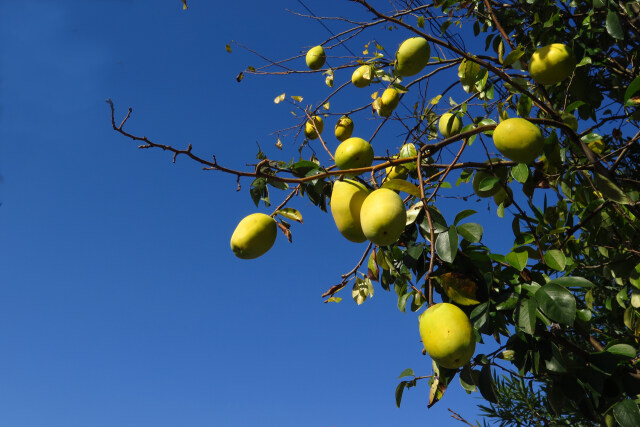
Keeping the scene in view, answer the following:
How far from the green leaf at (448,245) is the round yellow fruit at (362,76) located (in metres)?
1.55

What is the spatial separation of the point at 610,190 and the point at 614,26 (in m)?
0.79

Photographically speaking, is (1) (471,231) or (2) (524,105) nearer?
Result: (1) (471,231)

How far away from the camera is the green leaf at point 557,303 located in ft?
4.85

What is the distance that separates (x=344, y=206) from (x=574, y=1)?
2.06m

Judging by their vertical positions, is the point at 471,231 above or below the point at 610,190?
below

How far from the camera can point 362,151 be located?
1810mm

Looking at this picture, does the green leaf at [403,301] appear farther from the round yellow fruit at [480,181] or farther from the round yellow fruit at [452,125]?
the round yellow fruit at [452,125]

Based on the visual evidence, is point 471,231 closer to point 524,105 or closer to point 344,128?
point 524,105

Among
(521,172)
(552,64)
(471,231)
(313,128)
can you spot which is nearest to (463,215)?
(471,231)

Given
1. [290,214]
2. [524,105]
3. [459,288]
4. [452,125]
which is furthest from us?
[452,125]

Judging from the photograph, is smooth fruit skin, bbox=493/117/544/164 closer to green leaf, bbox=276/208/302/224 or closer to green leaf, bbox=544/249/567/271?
green leaf, bbox=544/249/567/271

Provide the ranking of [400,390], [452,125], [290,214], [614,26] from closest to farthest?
[290,214] < [400,390] < [614,26] < [452,125]

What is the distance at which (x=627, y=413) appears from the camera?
160 cm

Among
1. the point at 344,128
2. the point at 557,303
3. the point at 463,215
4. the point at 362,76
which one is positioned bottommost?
the point at 557,303
